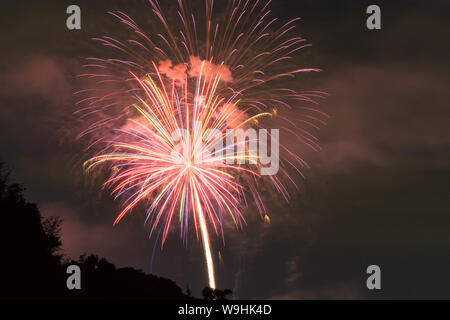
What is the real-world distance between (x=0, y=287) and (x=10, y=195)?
947 cm
